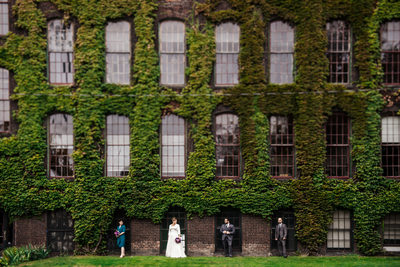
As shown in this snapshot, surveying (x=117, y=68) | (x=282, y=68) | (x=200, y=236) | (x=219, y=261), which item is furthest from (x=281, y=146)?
(x=117, y=68)

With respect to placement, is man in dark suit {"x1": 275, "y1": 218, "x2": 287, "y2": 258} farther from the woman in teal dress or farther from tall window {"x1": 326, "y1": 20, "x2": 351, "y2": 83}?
tall window {"x1": 326, "y1": 20, "x2": 351, "y2": 83}

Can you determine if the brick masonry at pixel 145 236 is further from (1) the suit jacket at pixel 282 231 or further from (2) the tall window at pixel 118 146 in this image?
(1) the suit jacket at pixel 282 231

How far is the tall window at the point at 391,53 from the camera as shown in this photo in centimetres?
1906

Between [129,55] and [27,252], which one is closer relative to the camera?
[27,252]

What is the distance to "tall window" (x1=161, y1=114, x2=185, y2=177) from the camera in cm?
1916

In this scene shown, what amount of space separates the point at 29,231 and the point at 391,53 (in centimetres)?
2099

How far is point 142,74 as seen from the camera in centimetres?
1886

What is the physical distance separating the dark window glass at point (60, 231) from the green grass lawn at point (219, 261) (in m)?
1.02

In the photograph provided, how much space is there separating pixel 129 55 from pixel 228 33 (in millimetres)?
5345

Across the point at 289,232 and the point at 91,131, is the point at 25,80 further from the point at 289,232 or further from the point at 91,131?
the point at 289,232

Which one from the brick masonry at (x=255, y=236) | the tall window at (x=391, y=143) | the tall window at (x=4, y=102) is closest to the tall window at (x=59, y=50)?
the tall window at (x=4, y=102)

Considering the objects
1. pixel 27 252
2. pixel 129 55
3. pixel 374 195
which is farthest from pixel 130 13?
pixel 374 195

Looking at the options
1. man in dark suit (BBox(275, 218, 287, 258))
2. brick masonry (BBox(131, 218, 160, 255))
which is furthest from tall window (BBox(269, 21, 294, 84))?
brick masonry (BBox(131, 218, 160, 255))

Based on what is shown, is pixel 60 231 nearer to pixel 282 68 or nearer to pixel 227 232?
pixel 227 232
